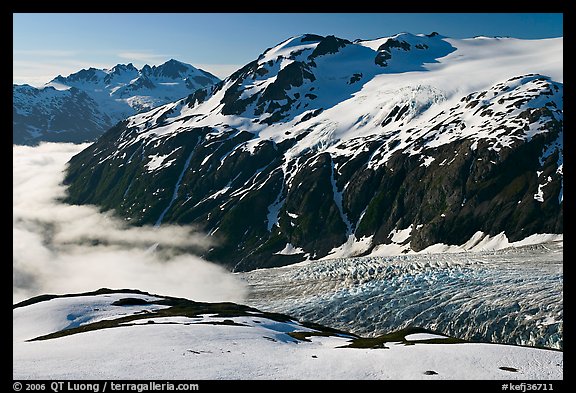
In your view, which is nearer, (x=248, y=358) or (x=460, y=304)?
(x=248, y=358)

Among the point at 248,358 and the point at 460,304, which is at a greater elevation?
the point at 248,358

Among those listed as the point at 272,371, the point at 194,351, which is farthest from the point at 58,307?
the point at 272,371

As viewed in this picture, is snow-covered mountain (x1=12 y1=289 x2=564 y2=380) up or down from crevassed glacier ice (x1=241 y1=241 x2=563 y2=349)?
up

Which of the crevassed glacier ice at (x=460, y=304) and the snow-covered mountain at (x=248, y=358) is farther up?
the snow-covered mountain at (x=248, y=358)

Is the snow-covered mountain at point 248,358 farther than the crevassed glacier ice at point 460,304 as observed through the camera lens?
No

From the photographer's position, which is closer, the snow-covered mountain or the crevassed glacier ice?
the snow-covered mountain
